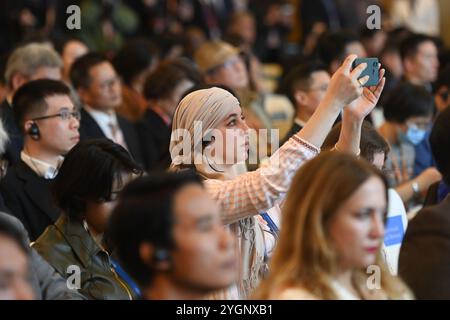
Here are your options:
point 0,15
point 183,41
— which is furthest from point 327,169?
point 0,15

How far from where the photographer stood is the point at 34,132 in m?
4.34

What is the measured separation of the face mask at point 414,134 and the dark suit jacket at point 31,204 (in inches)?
79.0

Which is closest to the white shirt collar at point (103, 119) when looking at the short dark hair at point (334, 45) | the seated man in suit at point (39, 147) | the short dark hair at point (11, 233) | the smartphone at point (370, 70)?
the seated man in suit at point (39, 147)

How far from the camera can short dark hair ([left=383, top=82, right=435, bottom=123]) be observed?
5.25 metres

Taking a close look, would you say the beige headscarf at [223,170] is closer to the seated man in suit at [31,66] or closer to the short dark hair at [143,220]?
the short dark hair at [143,220]

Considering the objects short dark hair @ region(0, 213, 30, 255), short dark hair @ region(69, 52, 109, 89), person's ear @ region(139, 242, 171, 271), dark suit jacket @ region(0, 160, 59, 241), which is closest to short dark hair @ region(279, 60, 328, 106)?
short dark hair @ region(69, 52, 109, 89)

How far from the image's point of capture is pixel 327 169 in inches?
97.4

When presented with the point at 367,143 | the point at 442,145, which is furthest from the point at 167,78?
the point at 442,145

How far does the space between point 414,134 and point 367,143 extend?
1678mm

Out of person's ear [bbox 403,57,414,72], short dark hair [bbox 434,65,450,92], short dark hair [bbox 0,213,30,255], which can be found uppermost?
person's ear [bbox 403,57,414,72]

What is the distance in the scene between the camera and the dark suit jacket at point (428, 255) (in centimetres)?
284

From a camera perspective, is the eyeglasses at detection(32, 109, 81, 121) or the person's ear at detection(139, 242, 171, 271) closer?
the person's ear at detection(139, 242, 171, 271)

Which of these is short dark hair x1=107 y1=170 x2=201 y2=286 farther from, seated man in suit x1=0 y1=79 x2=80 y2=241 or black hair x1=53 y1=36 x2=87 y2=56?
black hair x1=53 y1=36 x2=87 y2=56

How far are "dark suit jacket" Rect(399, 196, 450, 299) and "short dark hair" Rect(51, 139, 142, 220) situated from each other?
3.09 feet
